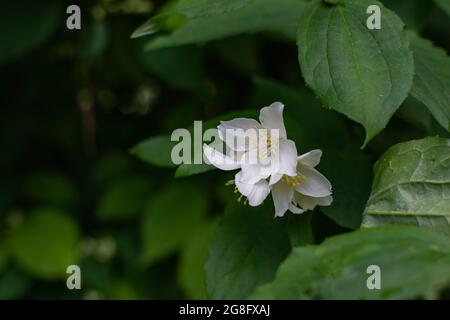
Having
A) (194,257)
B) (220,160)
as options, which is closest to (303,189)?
(220,160)

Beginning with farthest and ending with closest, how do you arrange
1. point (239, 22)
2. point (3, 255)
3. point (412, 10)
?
point (3, 255), point (412, 10), point (239, 22)

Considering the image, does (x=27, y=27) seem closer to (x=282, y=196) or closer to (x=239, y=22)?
(x=239, y=22)

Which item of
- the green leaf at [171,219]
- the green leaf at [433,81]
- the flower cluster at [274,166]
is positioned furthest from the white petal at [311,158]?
the green leaf at [171,219]

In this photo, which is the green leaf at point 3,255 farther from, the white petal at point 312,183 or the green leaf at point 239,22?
the white petal at point 312,183

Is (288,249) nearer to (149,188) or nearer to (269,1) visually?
(269,1)
